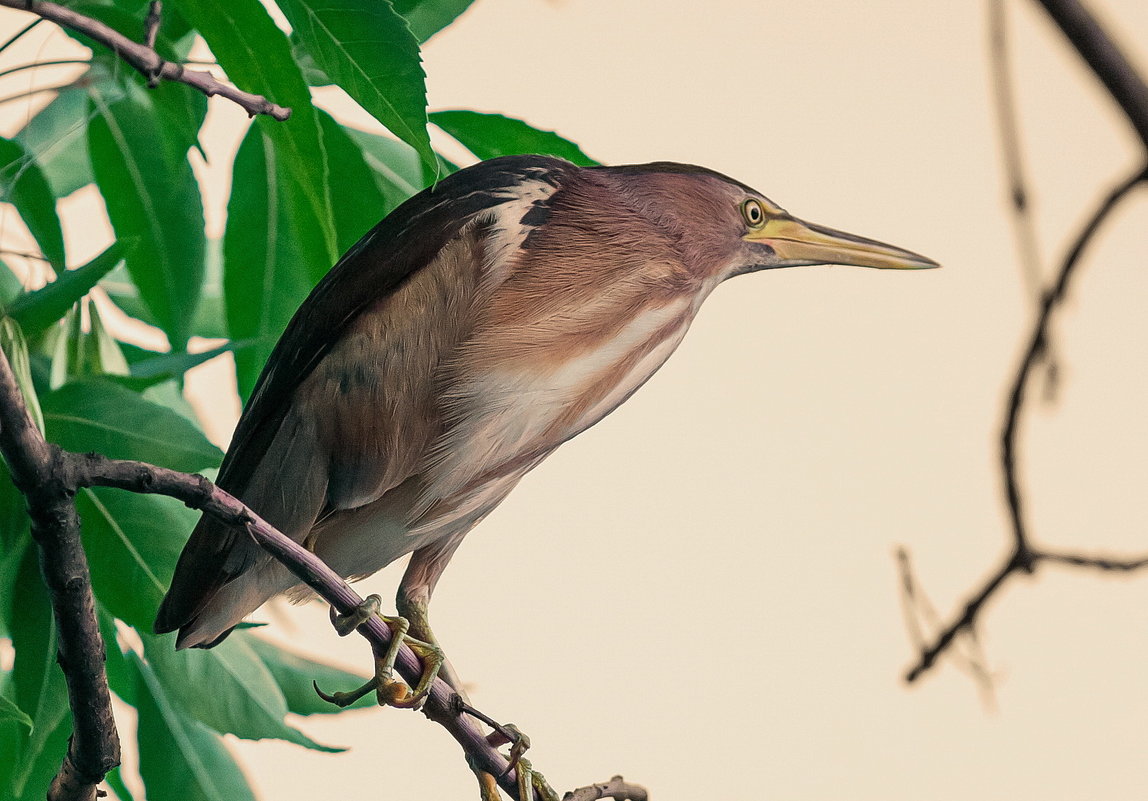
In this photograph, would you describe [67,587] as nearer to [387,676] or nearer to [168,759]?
[387,676]

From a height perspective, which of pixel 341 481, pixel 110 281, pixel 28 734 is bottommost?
pixel 28 734

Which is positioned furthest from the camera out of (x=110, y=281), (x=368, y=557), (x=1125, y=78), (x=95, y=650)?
(x=110, y=281)

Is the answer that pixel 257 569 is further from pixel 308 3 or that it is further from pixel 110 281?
pixel 110 281

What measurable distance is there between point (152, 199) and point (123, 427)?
165mm

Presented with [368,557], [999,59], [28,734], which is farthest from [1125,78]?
[28,734]

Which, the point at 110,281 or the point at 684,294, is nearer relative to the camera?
the point at 684,294

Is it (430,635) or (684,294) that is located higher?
(684,294)

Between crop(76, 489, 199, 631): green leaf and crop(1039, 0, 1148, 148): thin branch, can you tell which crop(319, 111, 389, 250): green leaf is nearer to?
crop(76, 489, 199, 631): green leaf

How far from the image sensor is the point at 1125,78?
0.17 m

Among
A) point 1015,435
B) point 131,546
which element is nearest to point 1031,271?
point 1015,435

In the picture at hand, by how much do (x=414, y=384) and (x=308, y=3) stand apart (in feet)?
0.53

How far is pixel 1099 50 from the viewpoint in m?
0.17

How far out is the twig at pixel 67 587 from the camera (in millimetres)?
407

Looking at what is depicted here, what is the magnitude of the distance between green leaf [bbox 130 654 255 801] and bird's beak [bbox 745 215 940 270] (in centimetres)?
40
